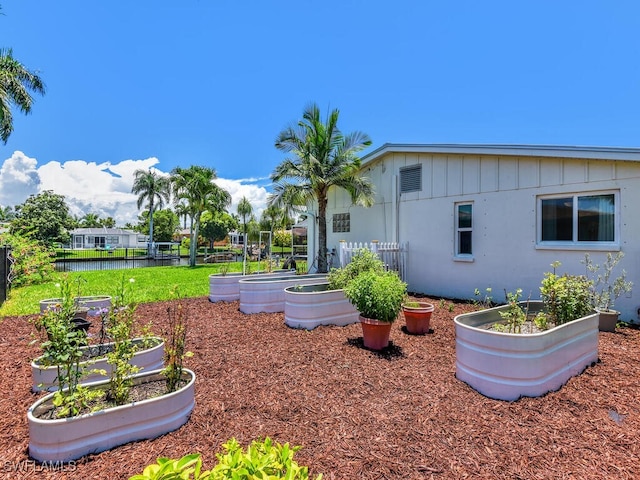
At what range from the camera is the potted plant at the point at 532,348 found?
3.15m

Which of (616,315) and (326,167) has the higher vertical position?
(326,167)

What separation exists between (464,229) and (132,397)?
8.31 meters

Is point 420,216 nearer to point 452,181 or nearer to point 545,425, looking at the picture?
point 452,181

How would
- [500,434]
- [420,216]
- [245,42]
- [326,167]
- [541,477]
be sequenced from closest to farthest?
[541,477] < [500,434] < [245,42] < [420,216] < [326,167]

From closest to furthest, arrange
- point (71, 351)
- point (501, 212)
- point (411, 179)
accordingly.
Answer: point (71, 351) < point (501, 212) < point (411, 179)

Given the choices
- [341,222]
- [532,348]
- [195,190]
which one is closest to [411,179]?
[341,222]

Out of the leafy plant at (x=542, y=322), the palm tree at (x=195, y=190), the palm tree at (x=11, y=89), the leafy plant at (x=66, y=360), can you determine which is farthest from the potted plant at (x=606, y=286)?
the palm tree at (x=195, y=190)

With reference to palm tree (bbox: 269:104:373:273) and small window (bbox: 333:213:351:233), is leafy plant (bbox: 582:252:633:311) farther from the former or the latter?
small window (bbox: 333:213:351:233)

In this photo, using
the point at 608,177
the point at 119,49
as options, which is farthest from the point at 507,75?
the point at 119,49

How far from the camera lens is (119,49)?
8.69 m

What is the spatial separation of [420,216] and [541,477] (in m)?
7.92

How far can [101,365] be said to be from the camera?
3.51 m

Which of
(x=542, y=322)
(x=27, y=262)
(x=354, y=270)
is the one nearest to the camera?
(x=542, y=322)

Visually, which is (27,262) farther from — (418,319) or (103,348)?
(418,319)
